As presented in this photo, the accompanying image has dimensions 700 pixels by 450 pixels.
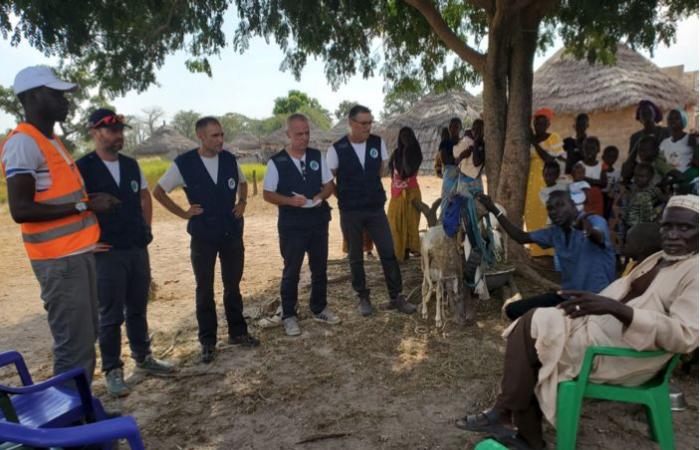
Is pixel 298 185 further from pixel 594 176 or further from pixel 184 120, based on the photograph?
pixel 184 120

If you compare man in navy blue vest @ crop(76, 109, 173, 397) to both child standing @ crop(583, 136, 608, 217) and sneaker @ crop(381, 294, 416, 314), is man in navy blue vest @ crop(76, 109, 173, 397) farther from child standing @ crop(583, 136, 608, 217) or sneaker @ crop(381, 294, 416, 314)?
child standing @ crop(583, 136, 608, 217)

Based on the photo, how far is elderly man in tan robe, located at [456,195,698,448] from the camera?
216 centimetres

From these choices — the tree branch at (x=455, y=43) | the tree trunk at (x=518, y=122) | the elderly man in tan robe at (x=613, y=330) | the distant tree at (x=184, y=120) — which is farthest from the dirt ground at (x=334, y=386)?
the distant tree at (x=184, y=120)

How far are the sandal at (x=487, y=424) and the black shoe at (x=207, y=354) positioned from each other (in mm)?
2077

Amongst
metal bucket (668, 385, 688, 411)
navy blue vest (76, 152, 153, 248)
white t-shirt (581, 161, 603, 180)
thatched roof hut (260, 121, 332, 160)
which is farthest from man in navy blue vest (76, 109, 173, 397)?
thatched roof hut (260, 121, 332, 160)

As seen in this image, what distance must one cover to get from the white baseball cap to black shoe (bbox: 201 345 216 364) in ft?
7.29

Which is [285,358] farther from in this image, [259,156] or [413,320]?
[259,156]

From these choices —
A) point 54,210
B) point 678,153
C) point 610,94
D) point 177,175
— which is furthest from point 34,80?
point 610,94

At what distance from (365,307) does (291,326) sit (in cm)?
78

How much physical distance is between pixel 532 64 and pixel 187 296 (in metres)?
4.80

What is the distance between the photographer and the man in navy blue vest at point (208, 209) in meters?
3.84

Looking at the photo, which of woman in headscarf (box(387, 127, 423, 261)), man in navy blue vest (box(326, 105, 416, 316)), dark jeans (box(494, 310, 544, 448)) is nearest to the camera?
dark jeans (box(494, 310, 544, 448))

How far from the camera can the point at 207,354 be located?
13.1 feet

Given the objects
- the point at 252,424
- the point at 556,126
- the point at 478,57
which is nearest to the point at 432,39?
the point at 478,57
